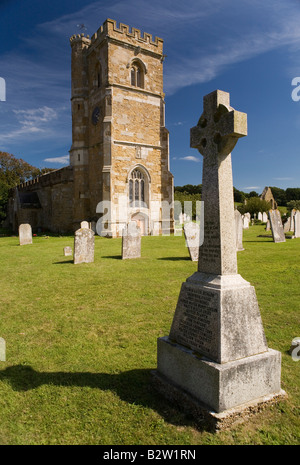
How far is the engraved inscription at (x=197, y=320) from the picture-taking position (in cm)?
271

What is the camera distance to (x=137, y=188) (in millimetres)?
23375

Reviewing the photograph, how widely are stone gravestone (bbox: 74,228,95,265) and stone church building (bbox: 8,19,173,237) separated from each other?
10.9 metres

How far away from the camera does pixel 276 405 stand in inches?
107

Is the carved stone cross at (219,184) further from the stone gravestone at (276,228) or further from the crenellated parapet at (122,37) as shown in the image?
the crenellated parapet at (122,37)

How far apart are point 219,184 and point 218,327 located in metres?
1.34

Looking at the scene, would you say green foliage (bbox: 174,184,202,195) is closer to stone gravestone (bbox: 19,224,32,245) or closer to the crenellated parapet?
the crenellated parapet

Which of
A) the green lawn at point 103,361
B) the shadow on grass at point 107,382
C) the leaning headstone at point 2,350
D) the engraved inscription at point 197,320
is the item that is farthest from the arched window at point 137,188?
the engraved inscription at point 197,320

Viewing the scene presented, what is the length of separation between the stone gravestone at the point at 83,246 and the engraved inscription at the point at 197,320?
743cm
